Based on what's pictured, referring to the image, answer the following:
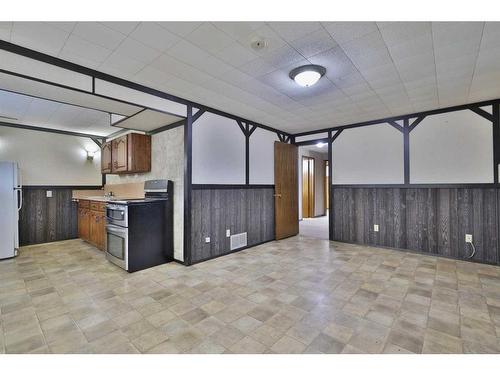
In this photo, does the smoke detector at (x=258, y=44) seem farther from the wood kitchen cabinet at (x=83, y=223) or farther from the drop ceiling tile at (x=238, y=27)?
the wood kitchen cabinet at (x=83, y=223)

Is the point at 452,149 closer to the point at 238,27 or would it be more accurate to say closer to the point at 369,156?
the point at 369,156

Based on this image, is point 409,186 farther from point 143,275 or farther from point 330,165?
point 143,275

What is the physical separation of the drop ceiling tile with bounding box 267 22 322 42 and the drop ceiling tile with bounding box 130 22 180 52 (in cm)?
87

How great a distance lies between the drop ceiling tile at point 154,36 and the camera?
6.39 ft

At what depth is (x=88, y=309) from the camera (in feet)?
7.53

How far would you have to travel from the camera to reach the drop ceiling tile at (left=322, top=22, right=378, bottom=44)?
1.93 metres

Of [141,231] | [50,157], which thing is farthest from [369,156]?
[50,157]

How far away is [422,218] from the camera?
417 cm

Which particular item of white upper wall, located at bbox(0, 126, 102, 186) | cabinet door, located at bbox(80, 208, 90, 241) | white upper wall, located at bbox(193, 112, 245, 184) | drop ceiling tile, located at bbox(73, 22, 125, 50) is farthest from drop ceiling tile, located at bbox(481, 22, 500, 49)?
white upper wall, located at bbox(0, 126, 102, 186)

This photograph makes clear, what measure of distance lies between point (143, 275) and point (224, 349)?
1.97 m

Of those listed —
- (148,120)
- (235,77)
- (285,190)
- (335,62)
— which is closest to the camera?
(335,62)

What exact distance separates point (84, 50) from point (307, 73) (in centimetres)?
223

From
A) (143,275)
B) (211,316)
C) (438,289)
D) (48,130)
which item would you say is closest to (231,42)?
(211,316)

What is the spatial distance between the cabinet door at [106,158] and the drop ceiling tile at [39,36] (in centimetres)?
328
